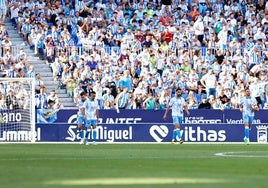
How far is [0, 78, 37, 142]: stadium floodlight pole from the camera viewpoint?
42.8 meters

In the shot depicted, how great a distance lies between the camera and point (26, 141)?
4328 cm

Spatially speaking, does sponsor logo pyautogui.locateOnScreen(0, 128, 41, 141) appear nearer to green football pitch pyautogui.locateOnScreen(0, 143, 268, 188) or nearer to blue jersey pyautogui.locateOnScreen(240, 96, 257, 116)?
blue jersey pyautogui.locateOnScreen(240, 96, 257, 116)

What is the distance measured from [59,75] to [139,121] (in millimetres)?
4447

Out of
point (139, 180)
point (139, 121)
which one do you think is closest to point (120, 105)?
point (139, 121)

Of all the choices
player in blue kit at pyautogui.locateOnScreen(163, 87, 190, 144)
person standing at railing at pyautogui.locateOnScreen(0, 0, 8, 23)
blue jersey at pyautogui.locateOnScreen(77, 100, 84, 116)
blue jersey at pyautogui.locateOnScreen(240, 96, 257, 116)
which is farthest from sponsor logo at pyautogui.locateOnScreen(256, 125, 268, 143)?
person standing at railing at pyautogui.locateOnScreen(0, 0, 8, 23)

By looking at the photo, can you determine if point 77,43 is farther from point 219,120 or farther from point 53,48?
point 219,120

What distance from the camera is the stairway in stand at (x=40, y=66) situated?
150 feet

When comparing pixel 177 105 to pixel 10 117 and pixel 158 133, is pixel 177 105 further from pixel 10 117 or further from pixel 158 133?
pixel 10 117

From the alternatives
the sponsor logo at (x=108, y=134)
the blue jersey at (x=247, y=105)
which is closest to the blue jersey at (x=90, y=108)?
the sponsor logo at (x=108, y=134)

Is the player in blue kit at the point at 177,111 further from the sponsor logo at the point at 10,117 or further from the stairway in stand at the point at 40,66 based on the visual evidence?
the sponsor logo at the point at 10,117

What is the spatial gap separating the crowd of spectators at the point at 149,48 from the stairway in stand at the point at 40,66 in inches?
9.9

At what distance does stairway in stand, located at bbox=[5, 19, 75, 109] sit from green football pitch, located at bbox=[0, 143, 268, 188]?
15.7 m

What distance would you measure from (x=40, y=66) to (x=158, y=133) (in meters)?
6.46

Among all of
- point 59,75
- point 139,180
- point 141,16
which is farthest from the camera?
point 141,16
